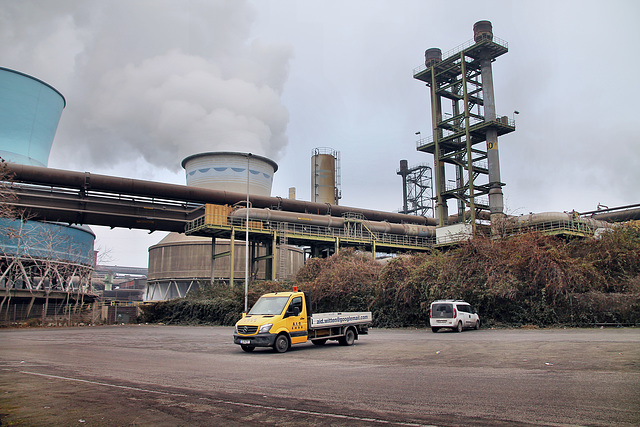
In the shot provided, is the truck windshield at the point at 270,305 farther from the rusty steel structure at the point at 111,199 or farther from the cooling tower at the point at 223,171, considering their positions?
the cooling tower at the point at 223,171

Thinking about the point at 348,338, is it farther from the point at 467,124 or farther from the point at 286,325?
the point at 467,124

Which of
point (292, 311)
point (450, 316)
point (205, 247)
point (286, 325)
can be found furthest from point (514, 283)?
point (205, 247)

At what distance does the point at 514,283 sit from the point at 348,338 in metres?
11.2

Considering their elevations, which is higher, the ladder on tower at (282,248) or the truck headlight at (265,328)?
the ladder on tower at (282,248)

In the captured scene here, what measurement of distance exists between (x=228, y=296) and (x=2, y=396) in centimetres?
3164

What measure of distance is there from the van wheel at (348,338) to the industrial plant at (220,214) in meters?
20.0

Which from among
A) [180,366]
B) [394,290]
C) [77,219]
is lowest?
[180,366]

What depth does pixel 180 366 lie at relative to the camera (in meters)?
12.0

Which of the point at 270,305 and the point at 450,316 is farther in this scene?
the point at 450,316

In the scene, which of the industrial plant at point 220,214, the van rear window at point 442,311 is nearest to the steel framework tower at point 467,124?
the industrial plant at point 220,214

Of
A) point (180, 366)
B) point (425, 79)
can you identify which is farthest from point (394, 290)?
point (425, 79)

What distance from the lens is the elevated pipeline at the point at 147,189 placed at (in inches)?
1727

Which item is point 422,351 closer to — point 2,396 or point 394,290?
point 2,396

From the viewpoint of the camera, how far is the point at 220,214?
45781 millimetres
